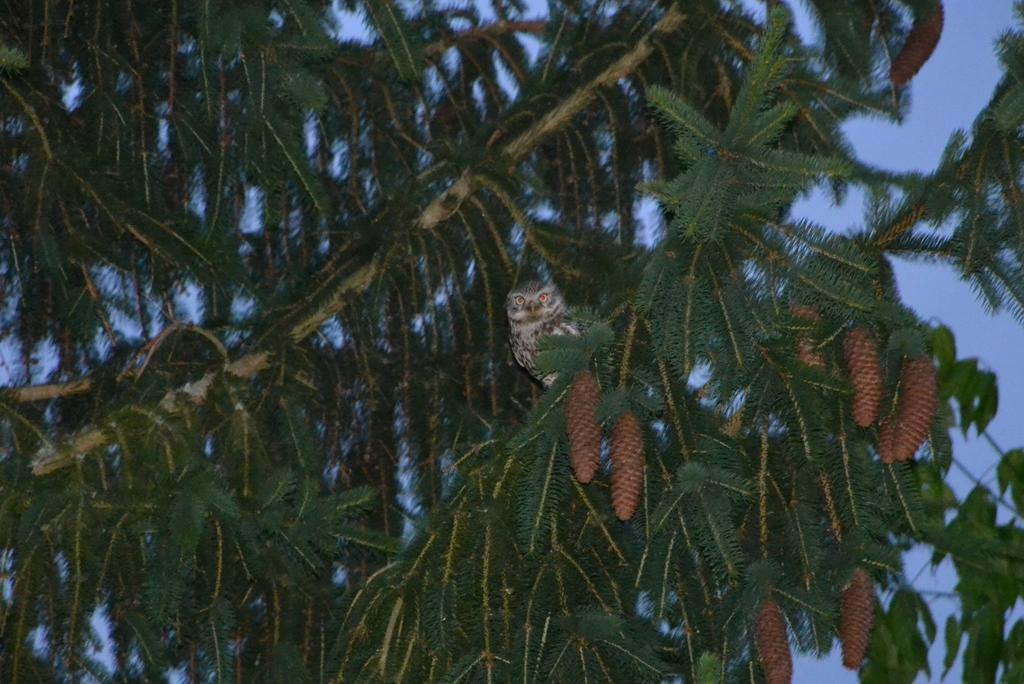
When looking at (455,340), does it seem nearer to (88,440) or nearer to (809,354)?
(88,440)

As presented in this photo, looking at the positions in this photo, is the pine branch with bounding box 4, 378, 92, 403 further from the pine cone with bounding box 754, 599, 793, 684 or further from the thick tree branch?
the pine cone with bounding box 754, 599, 793, 684

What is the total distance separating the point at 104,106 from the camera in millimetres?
4043

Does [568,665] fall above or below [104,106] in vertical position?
below

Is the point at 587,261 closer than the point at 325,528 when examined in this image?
No

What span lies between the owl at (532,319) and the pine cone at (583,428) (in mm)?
1405

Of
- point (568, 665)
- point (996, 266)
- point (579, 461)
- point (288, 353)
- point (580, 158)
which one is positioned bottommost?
point (568, 665)

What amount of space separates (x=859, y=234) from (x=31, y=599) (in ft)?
6.29

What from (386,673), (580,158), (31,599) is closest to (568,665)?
(386,673)

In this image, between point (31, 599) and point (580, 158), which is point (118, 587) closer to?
point (31, 599)

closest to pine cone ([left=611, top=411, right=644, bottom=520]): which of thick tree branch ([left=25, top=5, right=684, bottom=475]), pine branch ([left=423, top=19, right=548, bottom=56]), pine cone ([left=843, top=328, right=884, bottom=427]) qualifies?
pine cone ([left=843, top=328, right=884, bottom=427])

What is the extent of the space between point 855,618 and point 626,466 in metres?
0.52

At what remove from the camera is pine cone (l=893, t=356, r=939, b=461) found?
2672mm

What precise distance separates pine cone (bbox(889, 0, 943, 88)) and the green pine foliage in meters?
0.05

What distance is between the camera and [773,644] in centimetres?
263
